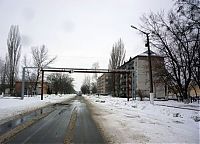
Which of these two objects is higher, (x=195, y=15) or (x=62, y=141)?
(x=195, y=15)

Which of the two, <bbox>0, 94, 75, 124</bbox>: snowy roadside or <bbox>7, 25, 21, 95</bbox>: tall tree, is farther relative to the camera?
<bbox>7, 25, 21, 95</bbox>: tall tree

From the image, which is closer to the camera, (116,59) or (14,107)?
(14,107)

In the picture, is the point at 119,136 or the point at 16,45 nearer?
the point at 119,136

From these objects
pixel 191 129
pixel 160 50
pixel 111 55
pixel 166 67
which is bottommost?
pixel 191 129

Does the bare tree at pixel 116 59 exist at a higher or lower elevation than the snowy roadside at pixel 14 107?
higher

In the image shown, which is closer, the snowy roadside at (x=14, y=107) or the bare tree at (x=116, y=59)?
the snowy roadside at (x=14, y=107)

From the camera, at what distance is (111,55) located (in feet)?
210

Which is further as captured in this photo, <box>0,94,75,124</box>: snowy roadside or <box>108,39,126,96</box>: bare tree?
<box>108,39,126,96</box>: bare tree

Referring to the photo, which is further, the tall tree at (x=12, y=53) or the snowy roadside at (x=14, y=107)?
the tall tree at (x=12, y=53)

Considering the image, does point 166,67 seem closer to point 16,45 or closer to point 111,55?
point 111,55

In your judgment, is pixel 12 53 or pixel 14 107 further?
pixel 12 53

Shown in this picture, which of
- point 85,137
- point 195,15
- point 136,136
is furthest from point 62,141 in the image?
point 195,15

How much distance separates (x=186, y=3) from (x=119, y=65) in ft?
155

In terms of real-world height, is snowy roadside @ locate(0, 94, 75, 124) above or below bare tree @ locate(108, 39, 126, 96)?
below
